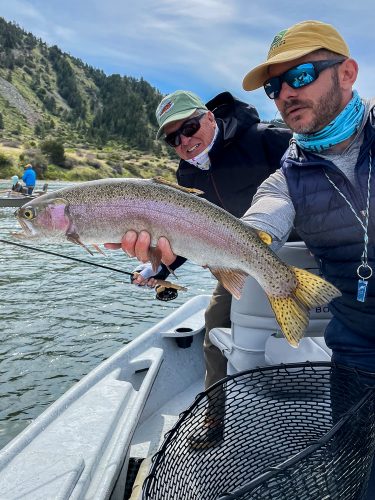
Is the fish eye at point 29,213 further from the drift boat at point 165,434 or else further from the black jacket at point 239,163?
the black jacket at point 239,163

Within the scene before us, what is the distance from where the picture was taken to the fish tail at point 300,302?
2.34m

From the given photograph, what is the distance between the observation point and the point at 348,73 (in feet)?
8.47


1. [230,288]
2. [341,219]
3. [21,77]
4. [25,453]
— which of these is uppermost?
[21,77]

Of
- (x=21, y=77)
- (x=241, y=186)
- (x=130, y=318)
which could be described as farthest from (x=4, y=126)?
(x=241, y=186)

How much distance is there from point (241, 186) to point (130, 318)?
766 cm

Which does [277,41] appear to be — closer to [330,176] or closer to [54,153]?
[330,176]

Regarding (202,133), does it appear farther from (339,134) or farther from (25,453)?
(25,453)

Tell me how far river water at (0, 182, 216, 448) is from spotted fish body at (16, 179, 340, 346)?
302 centimetres

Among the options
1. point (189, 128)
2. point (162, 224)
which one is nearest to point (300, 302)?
point (162, 224)

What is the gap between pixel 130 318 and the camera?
36.6 feet

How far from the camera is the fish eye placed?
2.88 meters

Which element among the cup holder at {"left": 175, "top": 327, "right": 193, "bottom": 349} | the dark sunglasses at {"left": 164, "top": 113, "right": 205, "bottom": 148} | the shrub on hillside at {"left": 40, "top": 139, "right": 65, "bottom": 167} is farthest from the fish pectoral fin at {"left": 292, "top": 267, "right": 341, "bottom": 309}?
the shrub on hillside at {"left": 40, "top": 139, "right": 65, "bottom": 167}

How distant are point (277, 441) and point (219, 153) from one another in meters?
2.23

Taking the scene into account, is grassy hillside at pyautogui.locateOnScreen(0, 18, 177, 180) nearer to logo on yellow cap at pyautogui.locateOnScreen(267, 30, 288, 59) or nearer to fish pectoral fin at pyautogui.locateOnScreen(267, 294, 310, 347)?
logo on yellow cap at pyautogui.locateOnScreen(267, 30, 288, 59)
